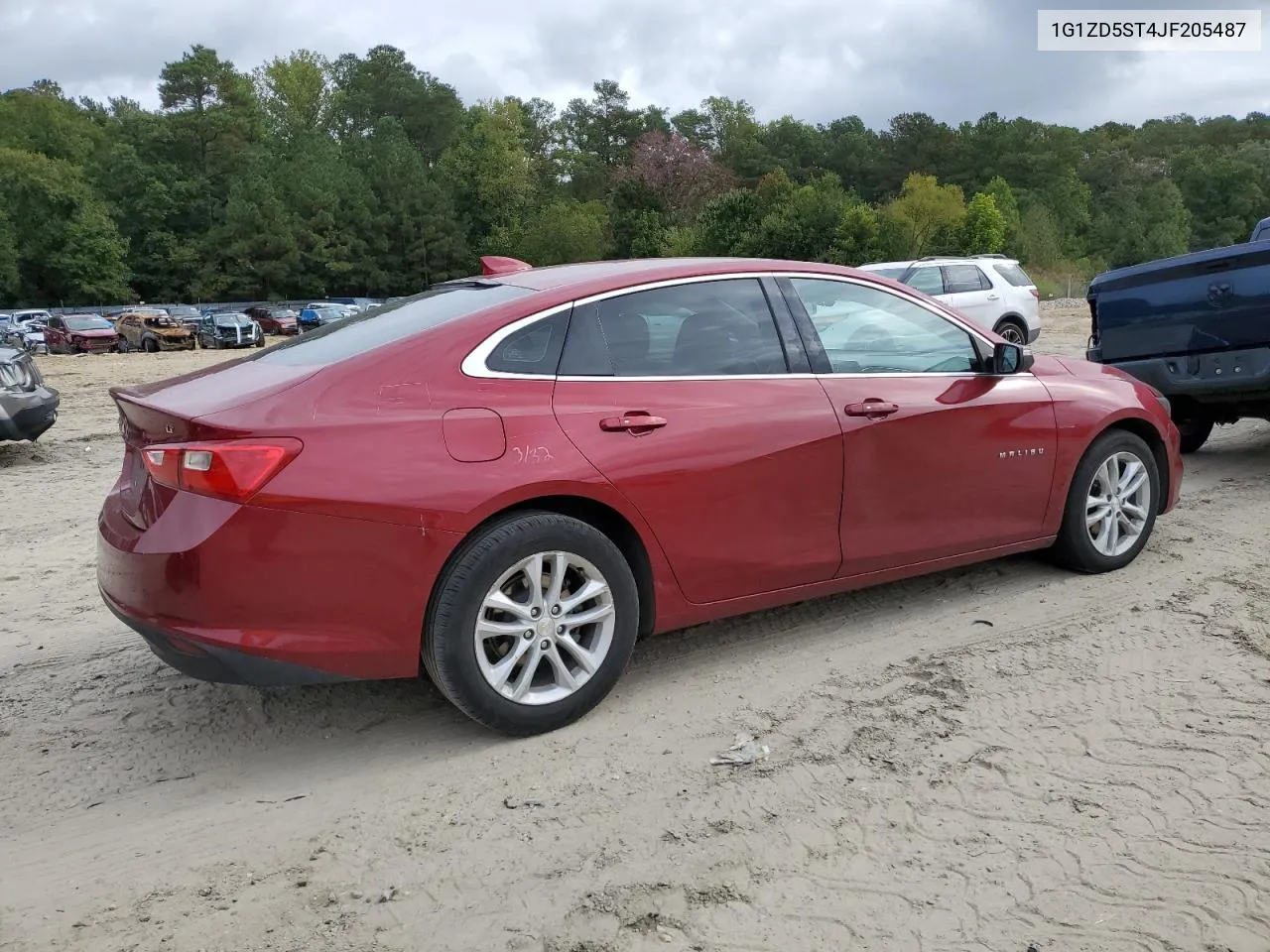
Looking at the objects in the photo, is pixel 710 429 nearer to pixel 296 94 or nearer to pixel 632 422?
pixel 632 422

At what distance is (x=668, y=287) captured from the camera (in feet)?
12.9

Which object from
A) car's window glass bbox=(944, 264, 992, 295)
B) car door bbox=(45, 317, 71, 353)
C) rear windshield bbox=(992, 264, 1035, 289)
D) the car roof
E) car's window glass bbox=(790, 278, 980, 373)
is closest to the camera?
the car roof

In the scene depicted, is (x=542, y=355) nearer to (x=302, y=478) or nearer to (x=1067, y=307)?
(x=302, y=478)

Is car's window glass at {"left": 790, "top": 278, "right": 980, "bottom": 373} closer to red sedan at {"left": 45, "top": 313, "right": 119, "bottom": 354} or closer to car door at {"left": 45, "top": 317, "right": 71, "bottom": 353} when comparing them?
red sedan at {"left": 45, "top": 313, "right": 119, "bottom": 354}

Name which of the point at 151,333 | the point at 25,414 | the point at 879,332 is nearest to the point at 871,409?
the point at 879,332

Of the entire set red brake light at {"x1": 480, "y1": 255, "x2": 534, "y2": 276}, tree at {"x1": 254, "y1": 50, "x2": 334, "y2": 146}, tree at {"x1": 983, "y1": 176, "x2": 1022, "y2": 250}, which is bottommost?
red brake light at {"x1": 480, "y1": 255, "x2": 534, "y2": 276}

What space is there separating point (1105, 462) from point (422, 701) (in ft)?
10.8

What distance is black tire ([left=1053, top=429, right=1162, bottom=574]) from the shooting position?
4832 millimetres

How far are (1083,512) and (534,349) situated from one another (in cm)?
281

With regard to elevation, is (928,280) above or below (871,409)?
above

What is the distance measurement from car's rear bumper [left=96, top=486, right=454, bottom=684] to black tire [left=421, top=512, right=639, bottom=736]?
8 cm

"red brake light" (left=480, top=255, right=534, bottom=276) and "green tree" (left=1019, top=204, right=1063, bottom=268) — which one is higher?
"green tree" (left=1019, top=204, right=1063, bottom=268)

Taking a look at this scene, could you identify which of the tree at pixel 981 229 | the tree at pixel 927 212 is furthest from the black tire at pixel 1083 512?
the tree at pixel 981 229

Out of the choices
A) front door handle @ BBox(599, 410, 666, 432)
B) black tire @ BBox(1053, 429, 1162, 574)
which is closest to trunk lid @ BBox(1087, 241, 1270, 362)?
black tire @ BBox(1053, 429, 1162, 574)
